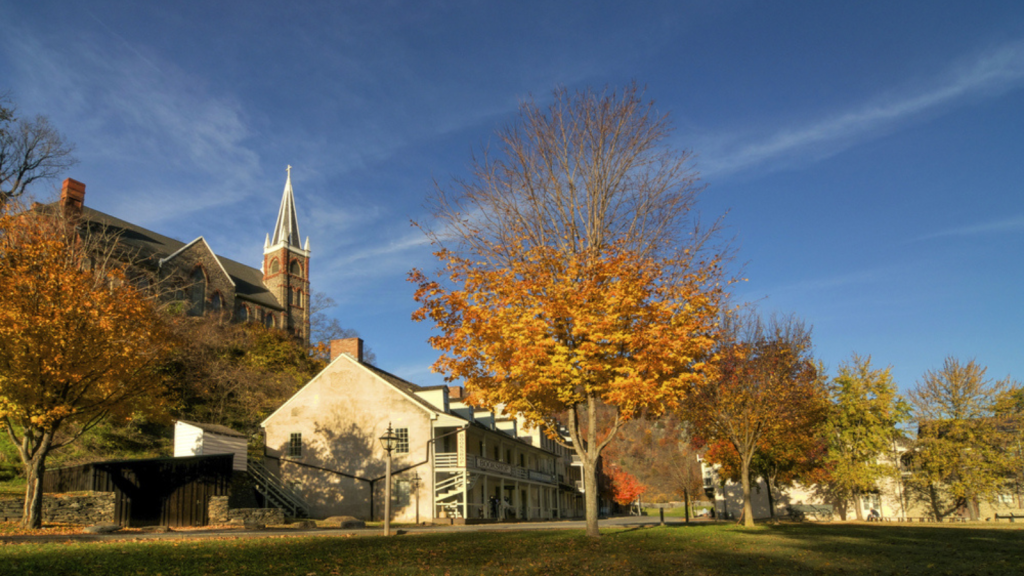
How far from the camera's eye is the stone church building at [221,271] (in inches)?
1807

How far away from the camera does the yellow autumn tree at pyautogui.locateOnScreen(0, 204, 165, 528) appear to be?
58.5ft

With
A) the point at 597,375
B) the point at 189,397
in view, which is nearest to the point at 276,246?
the point at 189,397

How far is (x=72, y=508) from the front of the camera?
21.8 metres

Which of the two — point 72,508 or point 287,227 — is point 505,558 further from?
point 287,227

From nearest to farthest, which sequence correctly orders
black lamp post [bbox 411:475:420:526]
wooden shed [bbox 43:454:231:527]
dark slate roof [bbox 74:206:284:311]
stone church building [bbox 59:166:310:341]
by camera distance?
wooden shed [bbox 43:454:231:527] < black lamp post [bbox 411:475:420:526] < stone church building [bbox 59:166:310:341] < dark slate roof [bbox 74:206:284:311]

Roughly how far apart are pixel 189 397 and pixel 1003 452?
47.4 meters

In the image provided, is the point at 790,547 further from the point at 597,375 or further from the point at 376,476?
the point at 376,476

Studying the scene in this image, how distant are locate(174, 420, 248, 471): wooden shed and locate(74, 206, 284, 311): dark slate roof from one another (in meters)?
16.1

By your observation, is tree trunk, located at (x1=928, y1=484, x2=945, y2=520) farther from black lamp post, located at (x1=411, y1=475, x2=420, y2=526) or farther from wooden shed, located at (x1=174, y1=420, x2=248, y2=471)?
wooden shed, located at (x1=174, y1=420, x2=248, y2=471)

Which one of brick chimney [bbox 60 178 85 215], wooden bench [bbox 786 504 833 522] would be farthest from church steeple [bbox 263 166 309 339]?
wooden bench [bbox 786 504 833 522]

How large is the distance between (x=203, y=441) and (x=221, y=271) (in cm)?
3765

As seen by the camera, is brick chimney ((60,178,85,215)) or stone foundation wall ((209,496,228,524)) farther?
brick chimney ((60,178,85,215))

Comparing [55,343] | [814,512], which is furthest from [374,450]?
[814,512]

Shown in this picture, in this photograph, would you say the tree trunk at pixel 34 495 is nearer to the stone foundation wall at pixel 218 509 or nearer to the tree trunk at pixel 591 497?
the stone foundation wall at pixel 218 509
